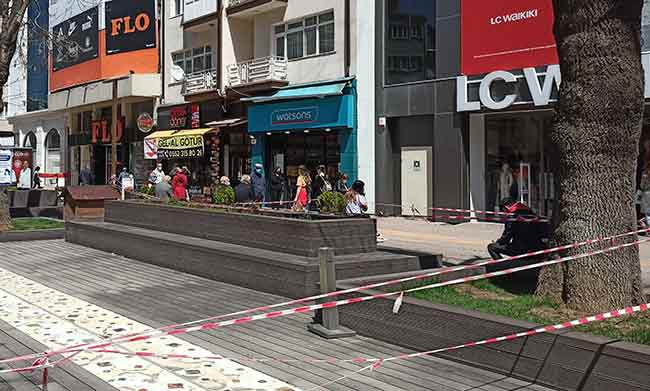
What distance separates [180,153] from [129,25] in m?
9.13

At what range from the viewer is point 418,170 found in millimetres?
24000

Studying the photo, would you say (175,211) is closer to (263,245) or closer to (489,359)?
(263,245)

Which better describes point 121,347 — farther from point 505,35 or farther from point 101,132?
point 101,132

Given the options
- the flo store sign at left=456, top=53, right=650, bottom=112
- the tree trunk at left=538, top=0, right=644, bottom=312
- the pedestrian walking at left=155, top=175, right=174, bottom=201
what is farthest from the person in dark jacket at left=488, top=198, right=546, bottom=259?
the pedestrian walking at left=155, top=175, right=174, bottom=201

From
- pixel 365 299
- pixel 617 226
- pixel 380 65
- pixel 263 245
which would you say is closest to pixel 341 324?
pixel 365 299

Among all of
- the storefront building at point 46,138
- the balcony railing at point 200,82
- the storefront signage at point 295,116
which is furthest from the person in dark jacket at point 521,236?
the storefront building at point 46,138

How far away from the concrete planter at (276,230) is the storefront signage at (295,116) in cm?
1321

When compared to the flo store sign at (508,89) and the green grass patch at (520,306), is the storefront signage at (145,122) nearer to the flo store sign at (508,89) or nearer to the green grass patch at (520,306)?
the flo store sign at (508,89)

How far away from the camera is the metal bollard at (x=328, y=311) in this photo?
24.3ft

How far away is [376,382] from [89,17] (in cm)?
3985

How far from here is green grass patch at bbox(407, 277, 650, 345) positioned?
19.5ft

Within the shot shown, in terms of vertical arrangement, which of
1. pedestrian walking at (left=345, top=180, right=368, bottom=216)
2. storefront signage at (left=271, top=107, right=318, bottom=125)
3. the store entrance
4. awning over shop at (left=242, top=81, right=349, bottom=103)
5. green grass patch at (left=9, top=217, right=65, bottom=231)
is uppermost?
awning over shop at (left=242, top=81, right=349, bottom=103)

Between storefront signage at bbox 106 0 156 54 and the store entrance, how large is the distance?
11.4 metres

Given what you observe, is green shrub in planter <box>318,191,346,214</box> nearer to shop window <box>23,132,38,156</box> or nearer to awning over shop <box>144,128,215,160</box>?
awning over shop <box>144,128,215,160</box>
